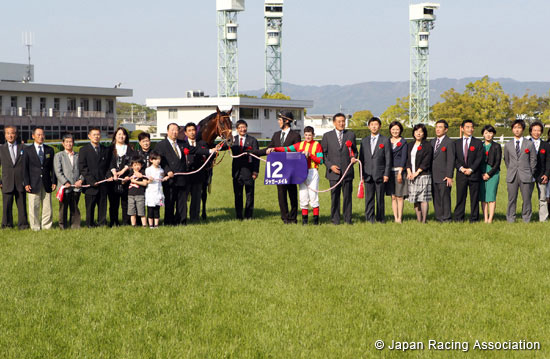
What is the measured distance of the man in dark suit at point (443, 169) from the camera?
1278 centimetres

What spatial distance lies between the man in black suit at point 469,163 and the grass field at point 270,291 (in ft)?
3.29

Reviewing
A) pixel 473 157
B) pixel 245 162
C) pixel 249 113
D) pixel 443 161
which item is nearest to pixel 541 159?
pixel 473 157

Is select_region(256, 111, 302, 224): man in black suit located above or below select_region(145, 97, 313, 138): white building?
below

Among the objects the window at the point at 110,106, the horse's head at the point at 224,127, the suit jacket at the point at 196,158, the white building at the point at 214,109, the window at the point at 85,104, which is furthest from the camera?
the white building at the point at 214,109

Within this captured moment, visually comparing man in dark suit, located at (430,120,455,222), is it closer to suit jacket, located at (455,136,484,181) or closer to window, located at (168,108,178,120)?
suit jacket, located at (455,136,484,181)

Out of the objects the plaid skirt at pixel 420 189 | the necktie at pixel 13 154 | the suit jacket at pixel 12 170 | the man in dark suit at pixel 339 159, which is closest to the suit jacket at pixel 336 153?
the man in dark suit at pixel 339 159

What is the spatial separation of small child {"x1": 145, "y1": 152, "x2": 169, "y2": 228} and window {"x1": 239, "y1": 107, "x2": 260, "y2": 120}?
73.5 meters

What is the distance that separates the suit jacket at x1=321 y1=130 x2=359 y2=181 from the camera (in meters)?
12.9

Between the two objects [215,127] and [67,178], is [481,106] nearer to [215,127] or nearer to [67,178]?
[215,127]

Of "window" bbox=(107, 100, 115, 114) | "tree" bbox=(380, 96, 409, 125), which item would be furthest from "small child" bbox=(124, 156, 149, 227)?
"tree" bbox=(380, 96, 409, 125)

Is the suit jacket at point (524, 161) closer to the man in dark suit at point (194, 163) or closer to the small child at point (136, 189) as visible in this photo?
the man in dark suit at point (194, 163)

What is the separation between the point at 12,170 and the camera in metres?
12.9

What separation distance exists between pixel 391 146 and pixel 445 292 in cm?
552

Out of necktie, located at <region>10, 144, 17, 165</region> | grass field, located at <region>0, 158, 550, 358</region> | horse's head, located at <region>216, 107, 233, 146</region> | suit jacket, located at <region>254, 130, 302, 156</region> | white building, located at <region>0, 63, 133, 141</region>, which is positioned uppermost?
white building, located at <region>0, 63, 133, 141</region>
